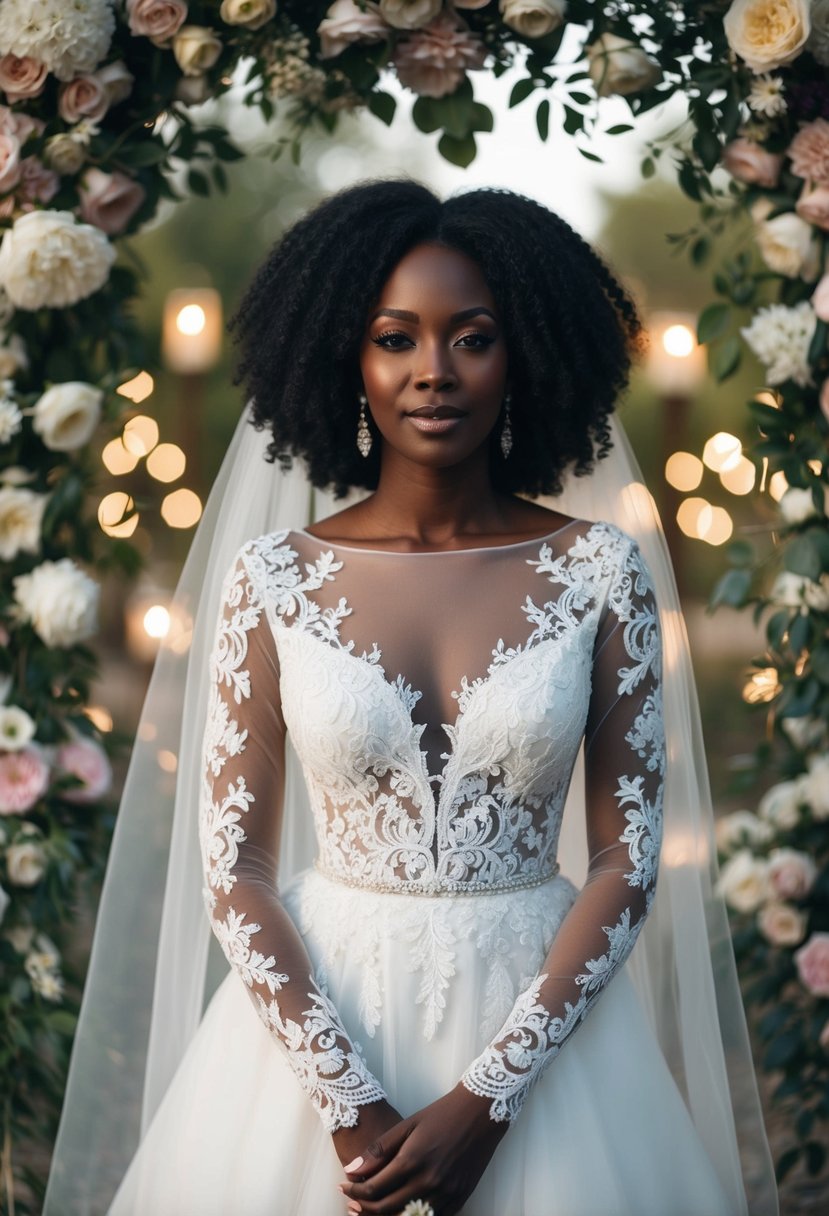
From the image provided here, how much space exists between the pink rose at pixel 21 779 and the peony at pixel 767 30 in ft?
6.94

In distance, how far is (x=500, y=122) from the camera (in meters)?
3.22

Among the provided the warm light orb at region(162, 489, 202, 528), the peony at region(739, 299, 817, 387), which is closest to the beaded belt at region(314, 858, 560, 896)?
the peony at region(739, 299, 817, 387)

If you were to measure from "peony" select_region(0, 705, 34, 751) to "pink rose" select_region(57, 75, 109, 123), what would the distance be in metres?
1.30

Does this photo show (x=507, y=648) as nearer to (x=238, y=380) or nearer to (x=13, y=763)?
(x=238, y=380)

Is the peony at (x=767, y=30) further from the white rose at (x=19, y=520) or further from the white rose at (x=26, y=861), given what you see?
the white rose at (x=26, y=861)

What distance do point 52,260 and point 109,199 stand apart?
0.22 meters

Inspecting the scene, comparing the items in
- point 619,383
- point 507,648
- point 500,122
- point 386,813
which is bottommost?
point 386,813

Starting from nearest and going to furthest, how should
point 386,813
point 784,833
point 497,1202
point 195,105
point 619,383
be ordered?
point 497,1202, point 386,813, point 619,383, point 195,105, point 784,833

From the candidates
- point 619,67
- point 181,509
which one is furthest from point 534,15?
point 181,509

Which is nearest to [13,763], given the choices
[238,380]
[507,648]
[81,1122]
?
[81,1122]

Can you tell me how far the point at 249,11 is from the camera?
2924mm

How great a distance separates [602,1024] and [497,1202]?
34 centimetres

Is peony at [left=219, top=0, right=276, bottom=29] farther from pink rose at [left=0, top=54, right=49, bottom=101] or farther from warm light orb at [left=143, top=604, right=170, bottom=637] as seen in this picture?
warm light orb at [left=143, top=604, right=170, bottom=637]

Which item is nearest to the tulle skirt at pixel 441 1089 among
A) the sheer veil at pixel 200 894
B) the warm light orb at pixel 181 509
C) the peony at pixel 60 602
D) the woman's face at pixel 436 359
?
the sheer veil at pixel 200 894
